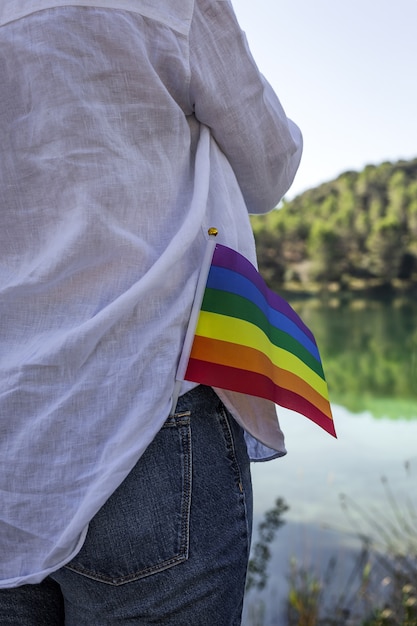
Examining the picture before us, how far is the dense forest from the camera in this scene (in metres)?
5.86

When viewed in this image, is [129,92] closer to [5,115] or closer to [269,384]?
[5,115]

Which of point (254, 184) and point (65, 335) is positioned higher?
point (254, 184)

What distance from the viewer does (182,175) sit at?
0.55 metres

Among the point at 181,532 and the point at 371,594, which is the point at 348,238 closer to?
the point at 371,594

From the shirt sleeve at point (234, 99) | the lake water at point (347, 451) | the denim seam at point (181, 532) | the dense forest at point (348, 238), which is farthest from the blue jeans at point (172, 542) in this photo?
the dense forest at point (348, 238)

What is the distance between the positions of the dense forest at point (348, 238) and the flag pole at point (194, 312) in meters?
4.93

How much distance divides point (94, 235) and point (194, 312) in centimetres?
9

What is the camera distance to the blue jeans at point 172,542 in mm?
468

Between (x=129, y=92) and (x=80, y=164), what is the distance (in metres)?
0.07

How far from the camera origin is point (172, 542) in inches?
18.5

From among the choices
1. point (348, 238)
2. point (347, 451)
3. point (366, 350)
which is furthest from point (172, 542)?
point (366, 350)

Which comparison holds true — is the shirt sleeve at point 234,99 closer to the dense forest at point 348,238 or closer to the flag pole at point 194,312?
the flag pole at point 194,312

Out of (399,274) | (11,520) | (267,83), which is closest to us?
(11,520)

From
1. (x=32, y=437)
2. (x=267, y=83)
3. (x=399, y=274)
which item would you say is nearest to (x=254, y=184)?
(x=267, y=83)
